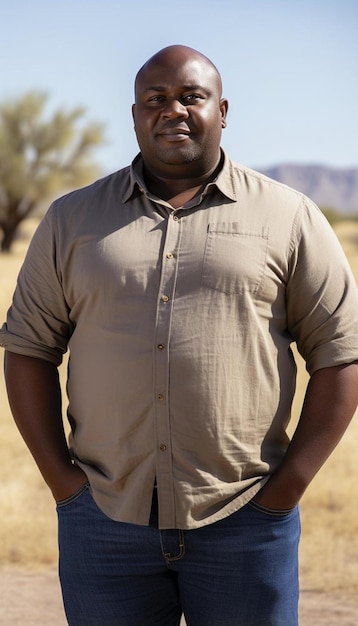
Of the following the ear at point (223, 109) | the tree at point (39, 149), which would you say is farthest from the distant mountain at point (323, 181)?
the ear at point (223, 109)

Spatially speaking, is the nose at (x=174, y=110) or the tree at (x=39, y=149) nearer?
the nose at (x=174, y=110)

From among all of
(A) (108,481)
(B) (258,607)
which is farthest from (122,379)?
(B) (258,607)

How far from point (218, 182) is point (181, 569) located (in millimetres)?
890

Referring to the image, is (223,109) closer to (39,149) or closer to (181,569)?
(181,569)

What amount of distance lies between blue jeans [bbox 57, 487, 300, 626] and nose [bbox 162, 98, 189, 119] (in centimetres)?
89

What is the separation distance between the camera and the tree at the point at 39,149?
29.2m

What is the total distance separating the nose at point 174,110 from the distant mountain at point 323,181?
147 meters

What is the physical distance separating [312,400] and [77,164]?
28.3m

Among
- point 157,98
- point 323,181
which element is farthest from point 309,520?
point 323,181

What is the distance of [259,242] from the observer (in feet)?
7.25

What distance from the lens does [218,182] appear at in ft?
7.37

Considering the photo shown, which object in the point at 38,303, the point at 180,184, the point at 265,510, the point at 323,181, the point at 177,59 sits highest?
the point at 177,59

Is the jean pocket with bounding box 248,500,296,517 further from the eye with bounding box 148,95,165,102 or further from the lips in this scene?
Result: the eye with bounding box 148,95,165,102

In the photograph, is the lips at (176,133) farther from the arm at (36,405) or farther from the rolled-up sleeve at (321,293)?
the arm at (36,405)
